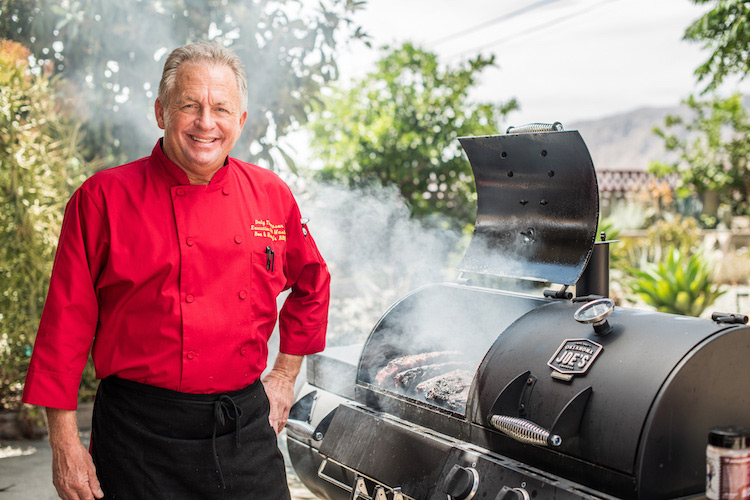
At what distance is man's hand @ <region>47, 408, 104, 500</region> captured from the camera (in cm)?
186

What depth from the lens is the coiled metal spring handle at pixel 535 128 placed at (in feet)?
7.86

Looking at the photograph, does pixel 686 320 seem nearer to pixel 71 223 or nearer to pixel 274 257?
pixel 274 257

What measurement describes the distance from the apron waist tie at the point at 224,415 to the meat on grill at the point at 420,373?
891 mm

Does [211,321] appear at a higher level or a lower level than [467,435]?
higher

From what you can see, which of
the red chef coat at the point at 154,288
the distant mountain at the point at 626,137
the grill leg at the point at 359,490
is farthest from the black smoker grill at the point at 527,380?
the distant mountain at the point at 626,137

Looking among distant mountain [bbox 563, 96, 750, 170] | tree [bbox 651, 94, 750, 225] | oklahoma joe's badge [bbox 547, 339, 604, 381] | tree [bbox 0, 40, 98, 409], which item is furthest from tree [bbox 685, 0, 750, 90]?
distant mountain [bbox 563, 96, 750, 170]

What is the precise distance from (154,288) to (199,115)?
518 millimetres

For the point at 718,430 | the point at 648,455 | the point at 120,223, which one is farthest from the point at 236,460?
the point at 718,430

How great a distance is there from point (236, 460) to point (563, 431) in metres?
0.98

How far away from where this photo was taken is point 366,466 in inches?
97.7

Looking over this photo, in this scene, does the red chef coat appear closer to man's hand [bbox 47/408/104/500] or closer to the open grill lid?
man's hand [bbox 47/408/104/500]

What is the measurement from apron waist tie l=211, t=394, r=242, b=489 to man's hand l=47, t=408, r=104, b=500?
34 cm

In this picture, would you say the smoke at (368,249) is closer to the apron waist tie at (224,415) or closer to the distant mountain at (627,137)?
the apron waist tie at (224,415)

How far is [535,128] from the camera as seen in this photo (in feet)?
8.07
